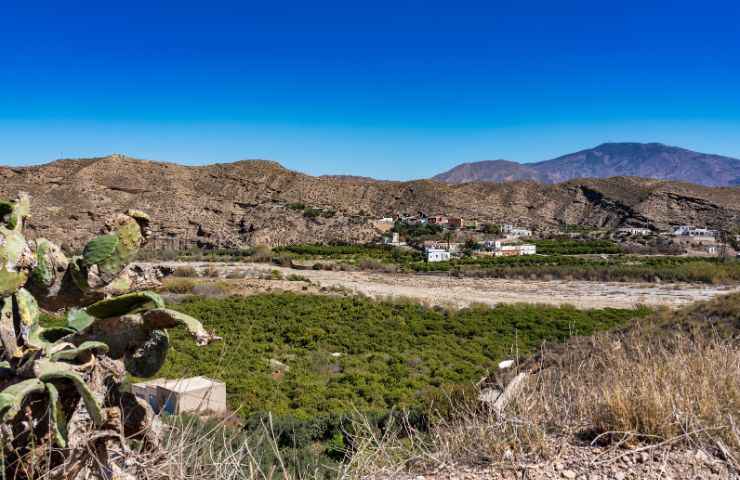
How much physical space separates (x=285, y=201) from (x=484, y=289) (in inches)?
1604

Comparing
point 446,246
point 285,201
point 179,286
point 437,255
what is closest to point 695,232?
point 446,246

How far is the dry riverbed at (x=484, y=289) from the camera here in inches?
1157

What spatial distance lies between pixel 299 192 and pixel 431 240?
21.5m

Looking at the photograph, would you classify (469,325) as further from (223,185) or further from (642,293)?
(223,185)

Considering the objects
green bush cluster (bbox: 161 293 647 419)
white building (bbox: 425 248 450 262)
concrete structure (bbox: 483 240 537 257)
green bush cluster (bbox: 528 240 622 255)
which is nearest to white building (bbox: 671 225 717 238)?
green bush cluster (bbox: 528 240 622 255)

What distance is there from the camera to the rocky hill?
190ft

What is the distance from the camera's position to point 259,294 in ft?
91.1

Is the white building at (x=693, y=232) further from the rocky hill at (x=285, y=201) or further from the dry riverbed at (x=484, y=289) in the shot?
the dry riverbed at (x=484, y=289)

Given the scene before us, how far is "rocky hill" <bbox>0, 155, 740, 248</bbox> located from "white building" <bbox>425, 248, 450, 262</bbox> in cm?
1365

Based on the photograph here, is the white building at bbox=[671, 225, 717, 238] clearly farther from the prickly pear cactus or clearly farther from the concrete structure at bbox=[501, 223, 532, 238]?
the prickly pear cactus

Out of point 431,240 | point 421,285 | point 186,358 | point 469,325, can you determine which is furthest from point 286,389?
point 431,240

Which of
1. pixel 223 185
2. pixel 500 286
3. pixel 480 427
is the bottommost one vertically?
pixel 500 286

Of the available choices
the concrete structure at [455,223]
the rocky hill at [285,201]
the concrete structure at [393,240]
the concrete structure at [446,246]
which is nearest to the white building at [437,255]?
the concrete structure at [446,246]

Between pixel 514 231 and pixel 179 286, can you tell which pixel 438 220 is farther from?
pixel 179 286
